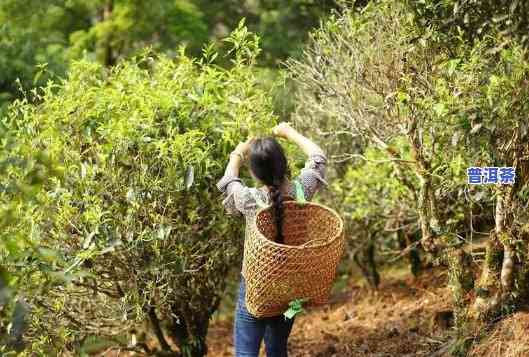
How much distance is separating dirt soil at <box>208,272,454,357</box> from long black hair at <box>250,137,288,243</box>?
1.69 meters

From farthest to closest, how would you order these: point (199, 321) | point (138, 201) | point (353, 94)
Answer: point (199, 321), point (353, 94), point (138, 201)

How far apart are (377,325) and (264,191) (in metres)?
3.18

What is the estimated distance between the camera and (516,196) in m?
4.49

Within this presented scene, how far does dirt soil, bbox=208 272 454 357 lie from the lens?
18.5 feet

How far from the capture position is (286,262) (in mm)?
3584

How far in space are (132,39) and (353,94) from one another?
5535 mm

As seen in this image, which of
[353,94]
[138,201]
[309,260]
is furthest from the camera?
[353,94]

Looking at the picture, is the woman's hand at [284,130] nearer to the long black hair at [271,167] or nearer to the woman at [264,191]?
the woman at [264,191]

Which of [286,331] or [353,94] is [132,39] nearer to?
[353,94]

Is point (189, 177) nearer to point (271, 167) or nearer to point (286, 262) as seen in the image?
point (271, 167)

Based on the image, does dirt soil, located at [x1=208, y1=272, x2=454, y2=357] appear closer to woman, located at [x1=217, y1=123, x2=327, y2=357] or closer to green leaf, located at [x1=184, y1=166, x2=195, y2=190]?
woman, located at [x1=217, y1=123, x2=327, y2=357]

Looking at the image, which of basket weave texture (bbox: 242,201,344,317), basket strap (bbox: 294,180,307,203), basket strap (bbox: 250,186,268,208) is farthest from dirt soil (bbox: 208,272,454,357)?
basket strap (bbox: 250,186,268,208)

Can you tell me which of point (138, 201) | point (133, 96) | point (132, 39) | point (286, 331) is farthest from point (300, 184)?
point (132, 39)

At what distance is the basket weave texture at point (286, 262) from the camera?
3590 mm
